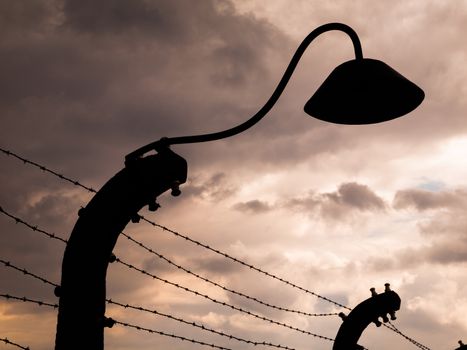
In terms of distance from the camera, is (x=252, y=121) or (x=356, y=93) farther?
(x=356, y=93)

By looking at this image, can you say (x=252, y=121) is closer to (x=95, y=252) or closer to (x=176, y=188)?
(x=176, y=188)

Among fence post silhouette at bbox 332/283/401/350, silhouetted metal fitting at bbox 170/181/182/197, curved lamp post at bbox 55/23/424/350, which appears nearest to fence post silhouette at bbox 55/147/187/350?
curved lamp post at bbox 55/23/424/350

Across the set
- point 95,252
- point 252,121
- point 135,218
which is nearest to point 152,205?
point 135,218

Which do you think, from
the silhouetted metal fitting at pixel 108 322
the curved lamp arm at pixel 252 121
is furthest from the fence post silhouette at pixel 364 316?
the silhouetted metal fitting at pixel 108 322

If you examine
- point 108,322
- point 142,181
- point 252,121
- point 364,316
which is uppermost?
point 364,316

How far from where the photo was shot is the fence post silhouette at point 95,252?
359cm

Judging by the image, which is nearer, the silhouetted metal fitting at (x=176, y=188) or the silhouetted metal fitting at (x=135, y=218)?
the silhouetted metal fitting at (x=135, y=218)

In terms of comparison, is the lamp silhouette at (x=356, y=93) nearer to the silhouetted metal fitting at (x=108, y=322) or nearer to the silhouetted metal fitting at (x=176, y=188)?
the silhouetted metal fitting at (x=176, y=188)

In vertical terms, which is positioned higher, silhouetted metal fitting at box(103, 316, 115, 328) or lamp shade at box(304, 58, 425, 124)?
lamp shade at box(304, 58, 425, 124)

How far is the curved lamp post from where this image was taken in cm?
362

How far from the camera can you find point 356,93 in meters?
4.45

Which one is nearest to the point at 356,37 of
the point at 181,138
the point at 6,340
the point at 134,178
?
the point at 181,138

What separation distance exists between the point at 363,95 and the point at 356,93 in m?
0.06

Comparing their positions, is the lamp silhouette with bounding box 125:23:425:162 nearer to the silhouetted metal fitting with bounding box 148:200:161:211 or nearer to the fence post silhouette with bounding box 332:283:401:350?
the silhouetted metal fitting with bounding box 148:200:161:211
